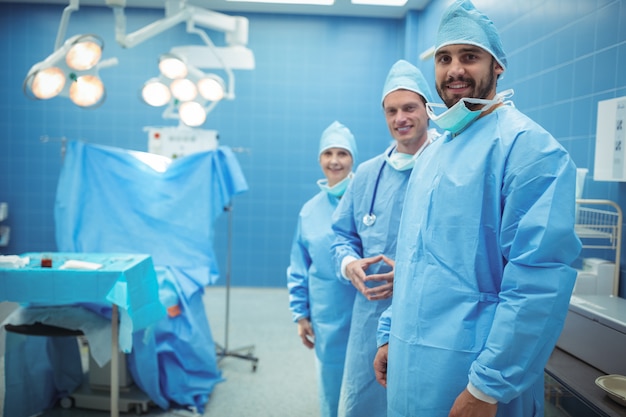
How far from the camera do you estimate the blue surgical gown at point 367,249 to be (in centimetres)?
149

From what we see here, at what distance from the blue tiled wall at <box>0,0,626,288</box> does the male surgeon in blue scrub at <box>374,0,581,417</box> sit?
353cm

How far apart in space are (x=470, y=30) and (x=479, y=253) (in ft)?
1.51

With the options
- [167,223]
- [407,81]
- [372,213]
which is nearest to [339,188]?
[372,213]

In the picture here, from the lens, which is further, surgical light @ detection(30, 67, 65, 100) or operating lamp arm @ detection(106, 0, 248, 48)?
operating lamp arm @ detection(106, 0, 248, 48)

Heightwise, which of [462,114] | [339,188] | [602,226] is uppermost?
[462,114]

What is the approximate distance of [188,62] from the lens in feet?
9.69

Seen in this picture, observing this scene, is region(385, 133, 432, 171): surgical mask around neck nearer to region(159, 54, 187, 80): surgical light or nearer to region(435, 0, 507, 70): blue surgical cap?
region(435, 0, 507, 70): blue surgical cap

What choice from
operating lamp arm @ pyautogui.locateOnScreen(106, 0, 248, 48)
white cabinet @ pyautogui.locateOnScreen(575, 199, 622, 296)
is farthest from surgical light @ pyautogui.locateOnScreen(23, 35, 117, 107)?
white cabinet @ pyautogui.locateOnScreen(575, 199, 622, 296)

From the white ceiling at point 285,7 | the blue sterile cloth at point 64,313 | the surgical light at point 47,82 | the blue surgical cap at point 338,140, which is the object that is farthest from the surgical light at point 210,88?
the white ceiling at point 285,7

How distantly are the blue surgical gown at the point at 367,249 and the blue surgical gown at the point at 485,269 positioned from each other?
1.03 ft

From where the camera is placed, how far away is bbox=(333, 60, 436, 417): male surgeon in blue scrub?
58.5 inches

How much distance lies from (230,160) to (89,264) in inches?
43.3

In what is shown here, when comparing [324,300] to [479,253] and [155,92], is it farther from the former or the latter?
[155,92]

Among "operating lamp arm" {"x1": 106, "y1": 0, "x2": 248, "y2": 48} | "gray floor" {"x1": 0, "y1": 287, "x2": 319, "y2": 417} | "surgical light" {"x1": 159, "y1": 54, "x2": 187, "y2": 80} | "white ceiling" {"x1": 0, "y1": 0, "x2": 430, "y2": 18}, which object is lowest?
"gray floor" {"x1": 0, "y1": 287, "x2": 319, "y2": 417}
